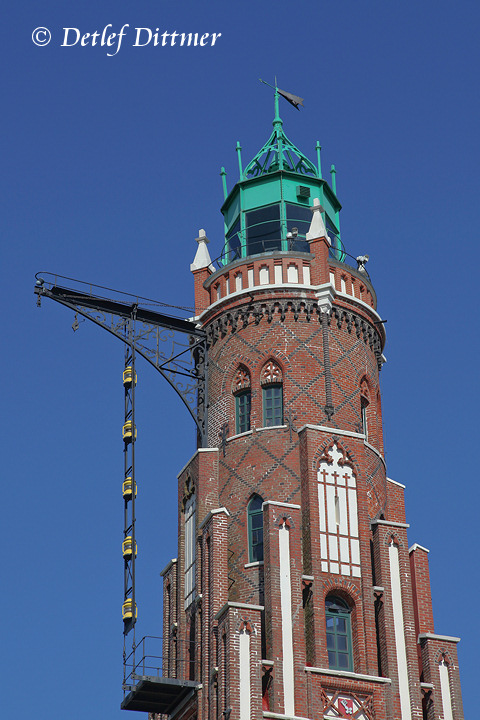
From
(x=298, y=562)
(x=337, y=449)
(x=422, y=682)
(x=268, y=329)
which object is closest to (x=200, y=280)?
(x=268, y=329)

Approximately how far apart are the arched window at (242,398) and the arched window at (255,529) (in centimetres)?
320

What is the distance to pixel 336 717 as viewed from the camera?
48.9 metres

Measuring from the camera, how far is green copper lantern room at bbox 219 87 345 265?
59719 millimetres

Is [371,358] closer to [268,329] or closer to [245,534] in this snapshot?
[268,329]

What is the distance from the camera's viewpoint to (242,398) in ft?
187

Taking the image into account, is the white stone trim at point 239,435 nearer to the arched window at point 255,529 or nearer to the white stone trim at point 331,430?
the white stone trim at point 331,430

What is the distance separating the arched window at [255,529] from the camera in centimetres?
5300

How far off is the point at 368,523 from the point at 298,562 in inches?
141

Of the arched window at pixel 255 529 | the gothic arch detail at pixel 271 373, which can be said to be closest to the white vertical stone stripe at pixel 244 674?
the arched window at pixel 255 529

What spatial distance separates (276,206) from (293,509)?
46.6 feet

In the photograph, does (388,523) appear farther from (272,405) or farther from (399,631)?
(272,405)

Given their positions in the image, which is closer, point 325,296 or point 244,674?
point 244,674

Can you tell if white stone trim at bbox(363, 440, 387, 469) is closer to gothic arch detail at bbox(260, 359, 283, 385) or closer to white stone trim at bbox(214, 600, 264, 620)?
gothic arch detail at bbox(260, 359, 283, 385)

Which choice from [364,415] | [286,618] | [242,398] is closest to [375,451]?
[364,415]
